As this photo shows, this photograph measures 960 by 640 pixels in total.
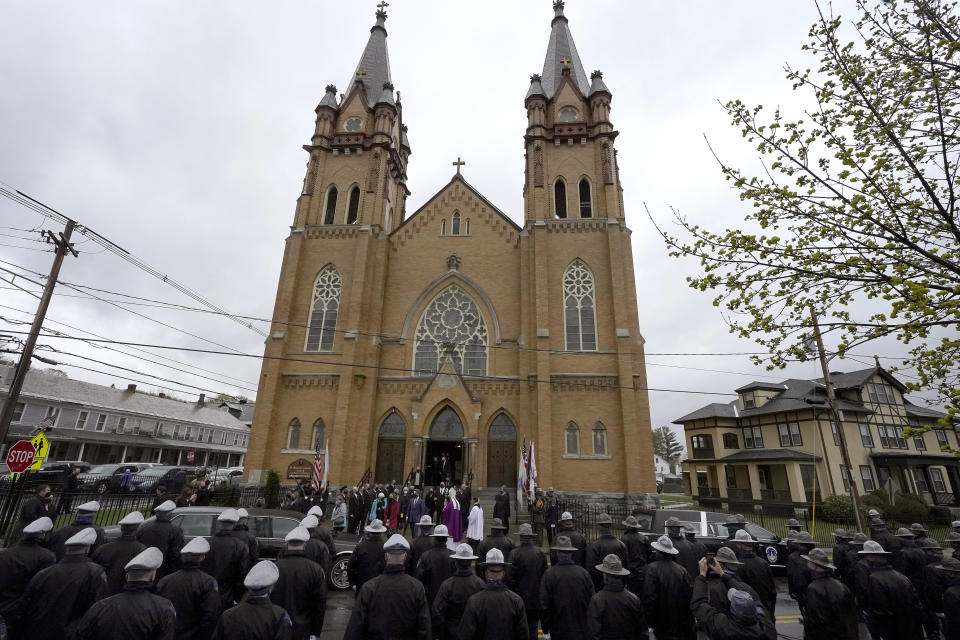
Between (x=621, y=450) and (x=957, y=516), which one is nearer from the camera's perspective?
(x=621, y=450)

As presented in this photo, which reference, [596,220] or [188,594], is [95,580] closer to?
[188,594]

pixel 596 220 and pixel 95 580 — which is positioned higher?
pixel 596 220

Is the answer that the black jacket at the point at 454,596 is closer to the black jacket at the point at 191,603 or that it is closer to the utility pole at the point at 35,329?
the black jacket at the point at 191,603

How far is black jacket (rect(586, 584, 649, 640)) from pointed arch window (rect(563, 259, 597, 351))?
18806 millimetres

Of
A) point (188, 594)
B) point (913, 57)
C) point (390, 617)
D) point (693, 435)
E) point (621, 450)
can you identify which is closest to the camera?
point (390, 617)

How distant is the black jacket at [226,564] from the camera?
584 cm

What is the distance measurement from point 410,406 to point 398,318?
4907 mm

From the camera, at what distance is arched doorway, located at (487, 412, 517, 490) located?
21688mm

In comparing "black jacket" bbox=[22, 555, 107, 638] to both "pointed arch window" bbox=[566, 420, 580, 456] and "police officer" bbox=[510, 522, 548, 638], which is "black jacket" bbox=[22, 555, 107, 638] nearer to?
"police officer" bbox=[510, 522, 548, 638]

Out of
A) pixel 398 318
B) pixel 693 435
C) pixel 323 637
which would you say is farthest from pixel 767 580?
pixel 693 435

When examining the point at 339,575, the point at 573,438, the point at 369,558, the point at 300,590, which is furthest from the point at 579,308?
the point at 300,590

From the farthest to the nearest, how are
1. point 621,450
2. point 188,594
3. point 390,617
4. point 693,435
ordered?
point 693,435, point 621,450, point 188,594, point 390,617

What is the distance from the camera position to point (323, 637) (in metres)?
6.73

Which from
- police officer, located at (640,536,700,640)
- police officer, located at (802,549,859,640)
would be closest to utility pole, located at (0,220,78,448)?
police officer, located at (640,536,700,640)
